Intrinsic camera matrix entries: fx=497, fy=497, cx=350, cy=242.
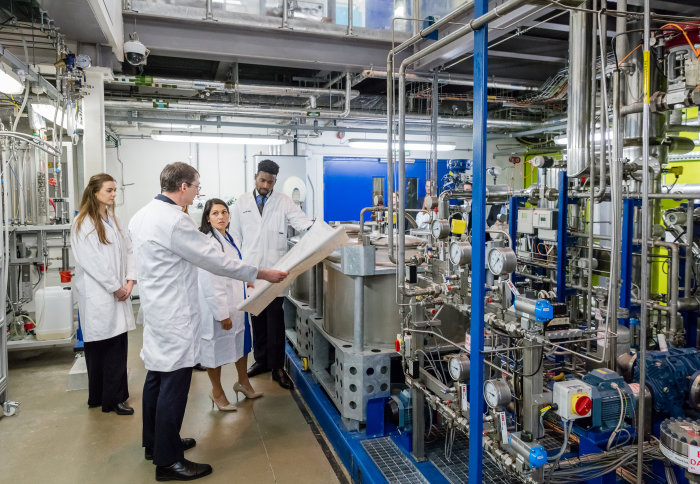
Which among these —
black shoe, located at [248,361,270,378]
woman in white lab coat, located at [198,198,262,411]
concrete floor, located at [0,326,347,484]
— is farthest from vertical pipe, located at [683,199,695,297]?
Answer: black shoe, located at [248,361,270,378]

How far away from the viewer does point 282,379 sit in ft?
12.0

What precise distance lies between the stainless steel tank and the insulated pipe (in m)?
1.16

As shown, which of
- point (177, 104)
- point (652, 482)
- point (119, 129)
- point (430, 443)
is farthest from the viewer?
point (119, 129)

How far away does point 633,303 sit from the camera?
377cm

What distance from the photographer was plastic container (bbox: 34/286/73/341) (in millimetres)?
4188

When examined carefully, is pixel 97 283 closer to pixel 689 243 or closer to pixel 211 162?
pixel 689 243

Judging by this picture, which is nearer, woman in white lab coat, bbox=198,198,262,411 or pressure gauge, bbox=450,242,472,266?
pressure gauge, bbox=450,242,472,266

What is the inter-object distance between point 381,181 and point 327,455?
6.35 metres

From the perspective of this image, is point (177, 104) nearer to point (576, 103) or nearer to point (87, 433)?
point (87, 433)

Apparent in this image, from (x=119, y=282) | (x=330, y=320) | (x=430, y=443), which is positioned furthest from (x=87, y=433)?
(x=430, y=443)

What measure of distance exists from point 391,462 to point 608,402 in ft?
3.30

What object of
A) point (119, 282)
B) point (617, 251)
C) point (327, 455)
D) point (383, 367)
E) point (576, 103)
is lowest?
point (327, 455)

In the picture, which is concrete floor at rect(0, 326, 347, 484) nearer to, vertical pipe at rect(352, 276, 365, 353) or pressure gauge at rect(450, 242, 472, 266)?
vertical pipe at rect(352, 276, 365, 353)

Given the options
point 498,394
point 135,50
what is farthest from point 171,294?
point 135,50
